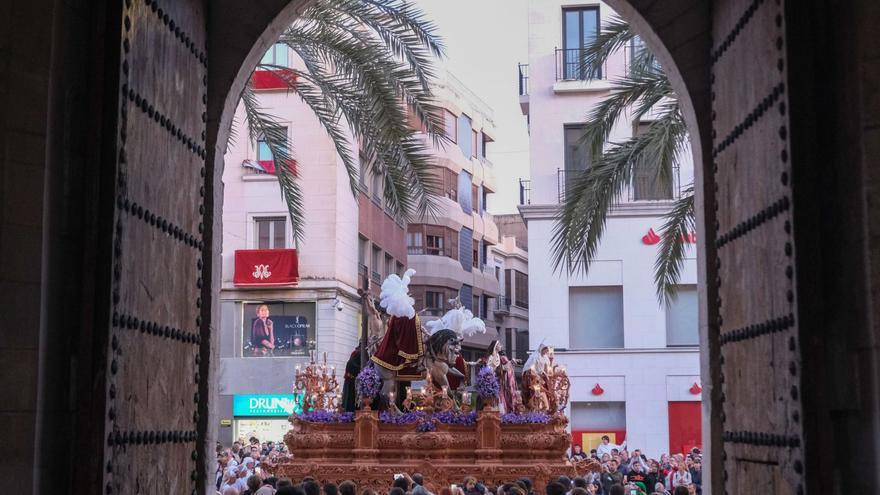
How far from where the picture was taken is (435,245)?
1635 inches

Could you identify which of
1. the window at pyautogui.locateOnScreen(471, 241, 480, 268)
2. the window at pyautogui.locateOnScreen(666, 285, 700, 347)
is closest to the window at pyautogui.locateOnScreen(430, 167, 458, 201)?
the window at pyautogui.locateOnScreen(471, 241, 480, 268)

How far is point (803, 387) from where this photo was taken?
5.16 meters

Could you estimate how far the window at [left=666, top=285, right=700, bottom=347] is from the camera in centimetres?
2562

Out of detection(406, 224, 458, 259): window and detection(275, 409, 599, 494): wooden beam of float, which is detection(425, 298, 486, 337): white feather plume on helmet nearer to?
detection(275, 409, 599, 494): wooden beam of float

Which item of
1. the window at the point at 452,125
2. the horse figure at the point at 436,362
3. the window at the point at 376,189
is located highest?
the window at the point at 452,125

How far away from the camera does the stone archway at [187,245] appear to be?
203 inches

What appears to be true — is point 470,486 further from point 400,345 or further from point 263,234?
point 263,234

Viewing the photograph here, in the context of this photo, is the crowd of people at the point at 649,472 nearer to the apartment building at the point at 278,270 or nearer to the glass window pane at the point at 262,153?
the apartment building at the point at 278,270

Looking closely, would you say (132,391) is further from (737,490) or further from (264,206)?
(264,206)

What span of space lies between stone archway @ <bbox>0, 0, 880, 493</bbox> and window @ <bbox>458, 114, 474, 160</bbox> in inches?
1412

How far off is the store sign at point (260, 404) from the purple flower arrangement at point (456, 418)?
40.1 feet

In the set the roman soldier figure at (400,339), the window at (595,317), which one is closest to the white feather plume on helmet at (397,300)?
the roman soldier figure at (400,339)

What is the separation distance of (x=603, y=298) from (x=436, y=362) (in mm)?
8102

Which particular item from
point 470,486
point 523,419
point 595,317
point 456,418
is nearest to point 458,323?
point 456,418
